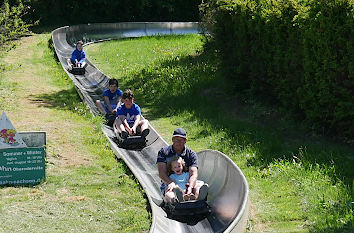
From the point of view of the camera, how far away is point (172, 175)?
30.3ft

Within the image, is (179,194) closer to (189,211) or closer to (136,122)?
(189,211)

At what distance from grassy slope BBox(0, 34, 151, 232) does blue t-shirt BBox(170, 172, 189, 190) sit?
555mm

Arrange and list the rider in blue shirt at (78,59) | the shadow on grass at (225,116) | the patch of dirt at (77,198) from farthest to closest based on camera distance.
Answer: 1. the rider in blue shirt at (78,59)
2. the shadow on grass at (225,116)
3. the patch of dirt at (77,198)

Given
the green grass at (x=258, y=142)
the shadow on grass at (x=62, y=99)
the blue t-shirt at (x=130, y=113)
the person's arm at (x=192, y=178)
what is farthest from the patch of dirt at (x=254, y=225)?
the shadow on grass at (x=62, y=99)

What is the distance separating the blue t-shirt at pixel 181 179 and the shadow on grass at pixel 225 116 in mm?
1729

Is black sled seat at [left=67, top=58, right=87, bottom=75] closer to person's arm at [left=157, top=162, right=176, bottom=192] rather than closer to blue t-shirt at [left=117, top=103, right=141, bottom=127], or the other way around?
blue t-shirt at [left=117, top=103, right=141, bottom=127]

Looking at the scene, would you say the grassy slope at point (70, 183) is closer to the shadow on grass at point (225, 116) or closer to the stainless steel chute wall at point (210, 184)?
the stainless steel chute wall at point (210, 184)

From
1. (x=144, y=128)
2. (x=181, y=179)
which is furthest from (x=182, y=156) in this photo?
(x=144, y=128)

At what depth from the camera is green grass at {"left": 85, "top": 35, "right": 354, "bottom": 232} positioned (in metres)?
8.16

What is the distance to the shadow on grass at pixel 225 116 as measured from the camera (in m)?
10.2

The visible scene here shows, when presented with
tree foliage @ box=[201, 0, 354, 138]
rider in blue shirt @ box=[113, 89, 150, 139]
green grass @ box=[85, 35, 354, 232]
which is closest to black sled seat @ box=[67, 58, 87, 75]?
green grass @ box=[85, 35, 354, 232]

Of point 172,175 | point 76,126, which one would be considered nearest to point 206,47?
point 76,126

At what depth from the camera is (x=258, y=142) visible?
11.4 meters

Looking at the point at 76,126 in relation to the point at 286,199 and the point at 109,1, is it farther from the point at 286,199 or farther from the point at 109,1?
the point at 109,1
